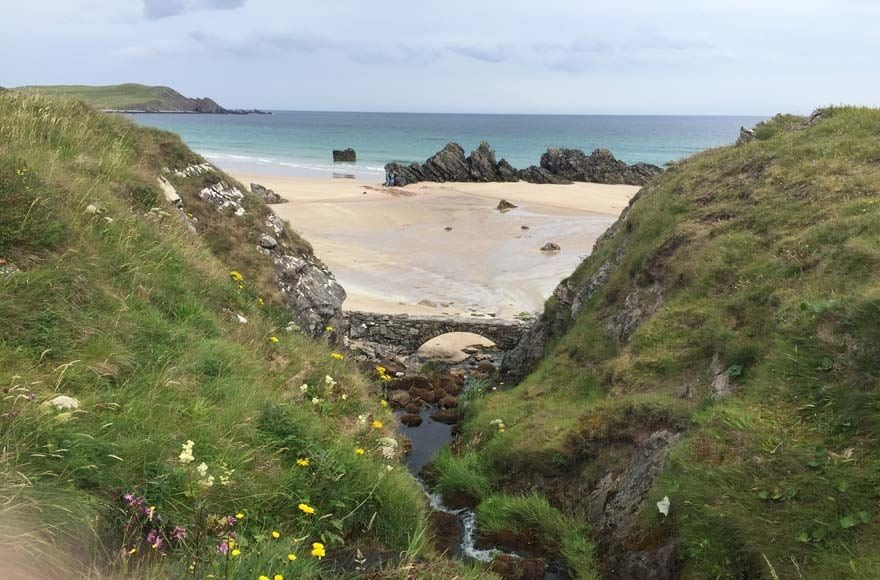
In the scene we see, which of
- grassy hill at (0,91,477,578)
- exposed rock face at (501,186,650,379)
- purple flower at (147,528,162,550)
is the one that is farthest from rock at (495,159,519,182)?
purple flower at (147,528,162,550)

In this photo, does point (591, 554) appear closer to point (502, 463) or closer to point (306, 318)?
point (502, 463)

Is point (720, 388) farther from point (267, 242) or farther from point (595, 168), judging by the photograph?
point (595, 168)

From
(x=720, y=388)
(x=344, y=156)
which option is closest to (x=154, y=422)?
(x=720, y=388)

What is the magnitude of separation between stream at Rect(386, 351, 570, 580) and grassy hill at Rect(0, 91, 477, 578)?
3.82 meters

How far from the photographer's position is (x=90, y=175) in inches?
396

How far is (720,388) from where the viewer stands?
35.4 ft

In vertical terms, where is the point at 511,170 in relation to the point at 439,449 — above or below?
above

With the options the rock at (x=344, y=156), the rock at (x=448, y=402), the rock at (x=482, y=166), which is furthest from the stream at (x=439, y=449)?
the rock at (x=344, y=156)

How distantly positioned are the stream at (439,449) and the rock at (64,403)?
22.8ft

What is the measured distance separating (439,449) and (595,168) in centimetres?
7634

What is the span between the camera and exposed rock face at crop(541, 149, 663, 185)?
83188 millimetres

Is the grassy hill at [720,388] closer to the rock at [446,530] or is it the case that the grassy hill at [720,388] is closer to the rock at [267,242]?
the rock at [446,530]

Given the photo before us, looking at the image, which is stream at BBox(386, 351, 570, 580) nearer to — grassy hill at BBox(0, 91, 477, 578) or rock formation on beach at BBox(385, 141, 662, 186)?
grassy hill at BBox(0, 91, 477, 578)

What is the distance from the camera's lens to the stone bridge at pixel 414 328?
25.0 meters
